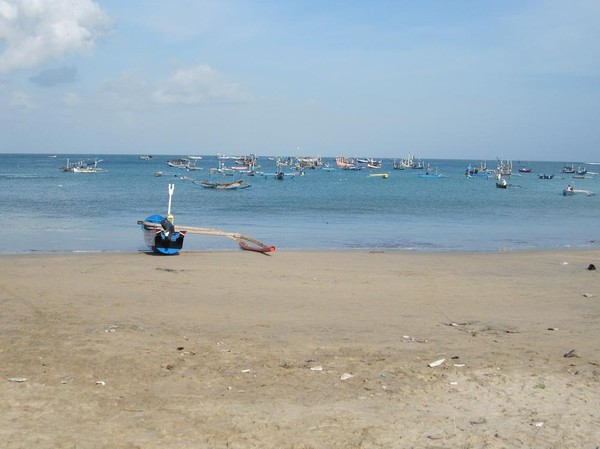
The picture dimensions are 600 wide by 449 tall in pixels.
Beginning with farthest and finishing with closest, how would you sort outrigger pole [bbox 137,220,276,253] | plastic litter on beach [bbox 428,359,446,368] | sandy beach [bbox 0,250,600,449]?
outrigger pole [bbox 137,220,276,253]
plastic litter on beach [bbox 428,359,446,368]
sandy beach [bbox 0,250,600,449]

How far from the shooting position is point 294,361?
26.7 feet

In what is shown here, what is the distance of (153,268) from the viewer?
53.0 feet

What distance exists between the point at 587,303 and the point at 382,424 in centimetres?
780

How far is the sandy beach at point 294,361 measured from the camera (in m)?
5.90

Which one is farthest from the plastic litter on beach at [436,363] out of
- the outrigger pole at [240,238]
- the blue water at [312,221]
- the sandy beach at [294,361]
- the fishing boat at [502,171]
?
the fishing boat at [502,171]

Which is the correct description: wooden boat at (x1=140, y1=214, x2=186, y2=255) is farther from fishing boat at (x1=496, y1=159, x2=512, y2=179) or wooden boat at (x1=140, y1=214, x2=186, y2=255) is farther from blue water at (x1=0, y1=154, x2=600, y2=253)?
fishing boat at (x1=496, y1=159, x2=512, y2=179)

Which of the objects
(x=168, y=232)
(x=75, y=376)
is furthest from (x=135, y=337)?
(x=168, y=232)

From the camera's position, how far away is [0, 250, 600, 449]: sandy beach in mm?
→ 5898

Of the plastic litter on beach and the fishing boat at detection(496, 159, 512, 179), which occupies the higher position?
the fishing boat at detection(496, 159, 512, 179)

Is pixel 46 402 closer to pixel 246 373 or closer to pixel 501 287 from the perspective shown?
pixel 246 373

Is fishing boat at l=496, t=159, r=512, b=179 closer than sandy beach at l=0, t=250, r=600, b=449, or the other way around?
sandy beach at l=0, t=250, r=600, b=449

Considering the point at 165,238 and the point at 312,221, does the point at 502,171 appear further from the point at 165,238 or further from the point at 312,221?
the point at 165,238

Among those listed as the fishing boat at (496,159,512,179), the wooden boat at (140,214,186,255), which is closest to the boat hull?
the wooden boat at (140,214,186,255)

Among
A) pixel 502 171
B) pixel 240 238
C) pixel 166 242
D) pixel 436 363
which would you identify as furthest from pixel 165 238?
pixel 502 171
